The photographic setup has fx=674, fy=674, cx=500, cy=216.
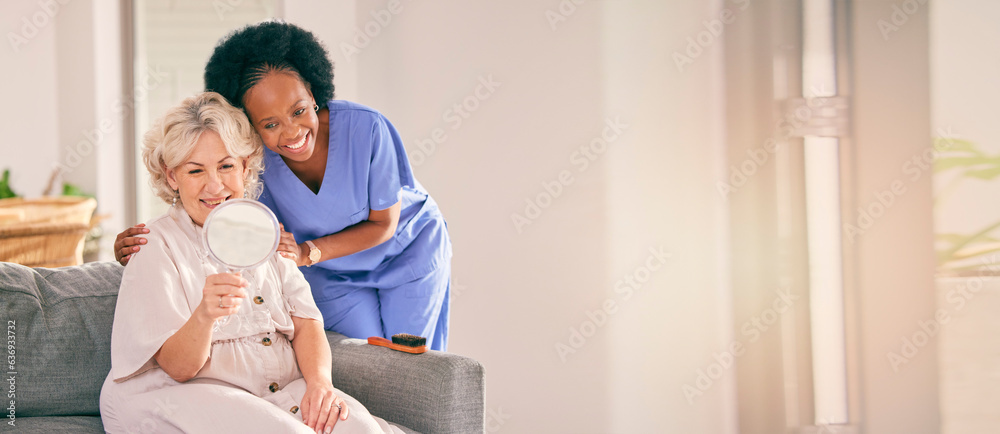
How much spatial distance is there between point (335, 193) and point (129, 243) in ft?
1.54

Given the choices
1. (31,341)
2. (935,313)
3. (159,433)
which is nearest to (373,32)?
(31,341)

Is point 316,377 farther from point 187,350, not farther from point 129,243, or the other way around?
point 129,243

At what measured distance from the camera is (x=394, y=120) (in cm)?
267

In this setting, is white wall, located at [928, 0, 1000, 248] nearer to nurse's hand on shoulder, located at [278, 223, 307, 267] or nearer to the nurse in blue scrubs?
the nurse in blue scrubs

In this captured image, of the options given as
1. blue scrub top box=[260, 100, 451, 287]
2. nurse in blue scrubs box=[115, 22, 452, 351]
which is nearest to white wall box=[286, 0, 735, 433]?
nurse in blue scrubs box=[115, 22, 452, 351]
